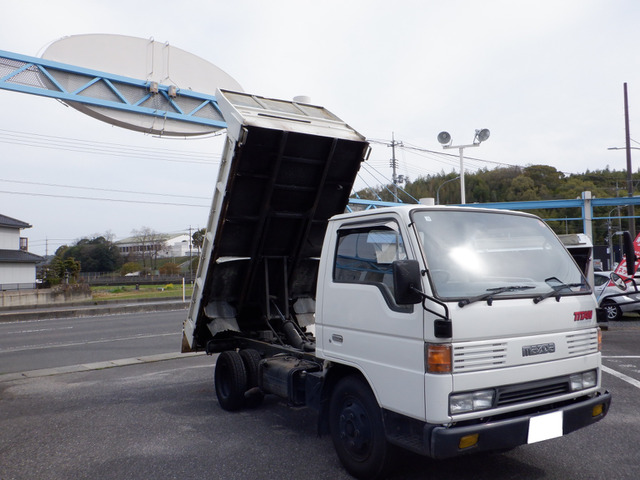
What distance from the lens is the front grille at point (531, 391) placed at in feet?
11.1

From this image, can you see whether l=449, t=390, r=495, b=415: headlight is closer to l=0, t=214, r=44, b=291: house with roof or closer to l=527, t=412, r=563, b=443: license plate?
l=527, t=412, r=563, b=443: license plate

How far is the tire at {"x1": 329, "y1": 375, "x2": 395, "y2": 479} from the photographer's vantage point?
365cm

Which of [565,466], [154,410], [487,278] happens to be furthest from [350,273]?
[154,410]

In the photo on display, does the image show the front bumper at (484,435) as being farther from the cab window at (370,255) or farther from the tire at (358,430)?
the cab window at (370,255)

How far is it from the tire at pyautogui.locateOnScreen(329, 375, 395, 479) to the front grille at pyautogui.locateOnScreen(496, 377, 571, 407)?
0.84 meters

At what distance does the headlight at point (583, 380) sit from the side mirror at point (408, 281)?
1394mm

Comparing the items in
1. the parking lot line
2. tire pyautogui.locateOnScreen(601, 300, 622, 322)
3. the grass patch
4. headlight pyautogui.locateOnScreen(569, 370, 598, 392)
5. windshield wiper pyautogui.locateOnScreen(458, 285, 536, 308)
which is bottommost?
the grass patch

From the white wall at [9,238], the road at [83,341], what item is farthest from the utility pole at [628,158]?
the white wall at [9,238]

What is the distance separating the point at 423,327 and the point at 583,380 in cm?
142

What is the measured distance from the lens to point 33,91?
12664mm

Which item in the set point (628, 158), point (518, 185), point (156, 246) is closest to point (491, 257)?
point (628, 158)

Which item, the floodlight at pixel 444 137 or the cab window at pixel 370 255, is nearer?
the cab window at pixel 370 255

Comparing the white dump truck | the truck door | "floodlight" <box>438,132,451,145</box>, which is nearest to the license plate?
the white dump truck

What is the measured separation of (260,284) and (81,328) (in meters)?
11.1
